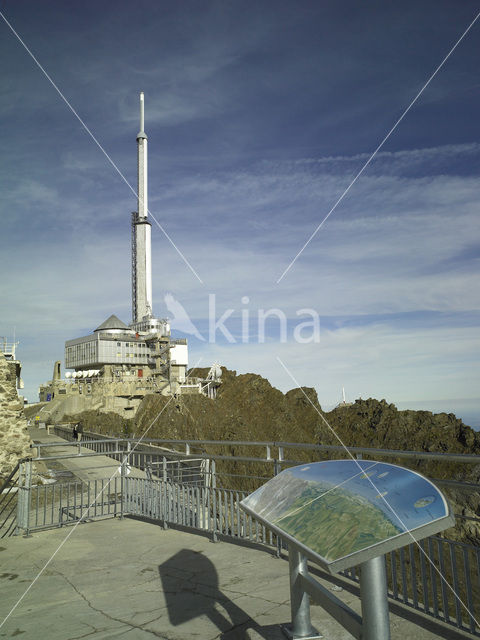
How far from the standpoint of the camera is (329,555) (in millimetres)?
2414

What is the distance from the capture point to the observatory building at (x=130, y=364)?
6788 cm

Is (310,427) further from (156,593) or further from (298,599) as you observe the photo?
(298,599)

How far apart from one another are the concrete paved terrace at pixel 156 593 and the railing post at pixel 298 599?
0.33m

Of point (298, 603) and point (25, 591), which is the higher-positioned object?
point (298, 603)

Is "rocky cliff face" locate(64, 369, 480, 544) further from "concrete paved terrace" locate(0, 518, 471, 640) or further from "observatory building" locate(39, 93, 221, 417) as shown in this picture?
"concrete paved terrace" locate(0, 518, 471, 640)

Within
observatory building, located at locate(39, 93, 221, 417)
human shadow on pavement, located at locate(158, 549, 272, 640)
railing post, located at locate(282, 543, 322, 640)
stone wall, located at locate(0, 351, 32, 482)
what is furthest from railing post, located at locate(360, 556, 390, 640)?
observatory building, located at locate(39, 93, 221, 417)

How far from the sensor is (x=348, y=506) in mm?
2793

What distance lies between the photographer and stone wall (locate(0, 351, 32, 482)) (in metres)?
16.9

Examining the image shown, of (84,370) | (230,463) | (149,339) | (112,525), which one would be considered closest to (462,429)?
(230,463)

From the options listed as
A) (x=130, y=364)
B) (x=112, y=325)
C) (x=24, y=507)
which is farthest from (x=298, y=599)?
(x=112, y=325)

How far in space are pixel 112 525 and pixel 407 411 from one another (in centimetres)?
4748

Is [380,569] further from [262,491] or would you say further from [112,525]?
[112,525]

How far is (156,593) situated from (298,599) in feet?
7.84

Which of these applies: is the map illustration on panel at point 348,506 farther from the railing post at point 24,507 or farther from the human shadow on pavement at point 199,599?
the railing post at point 24,507
